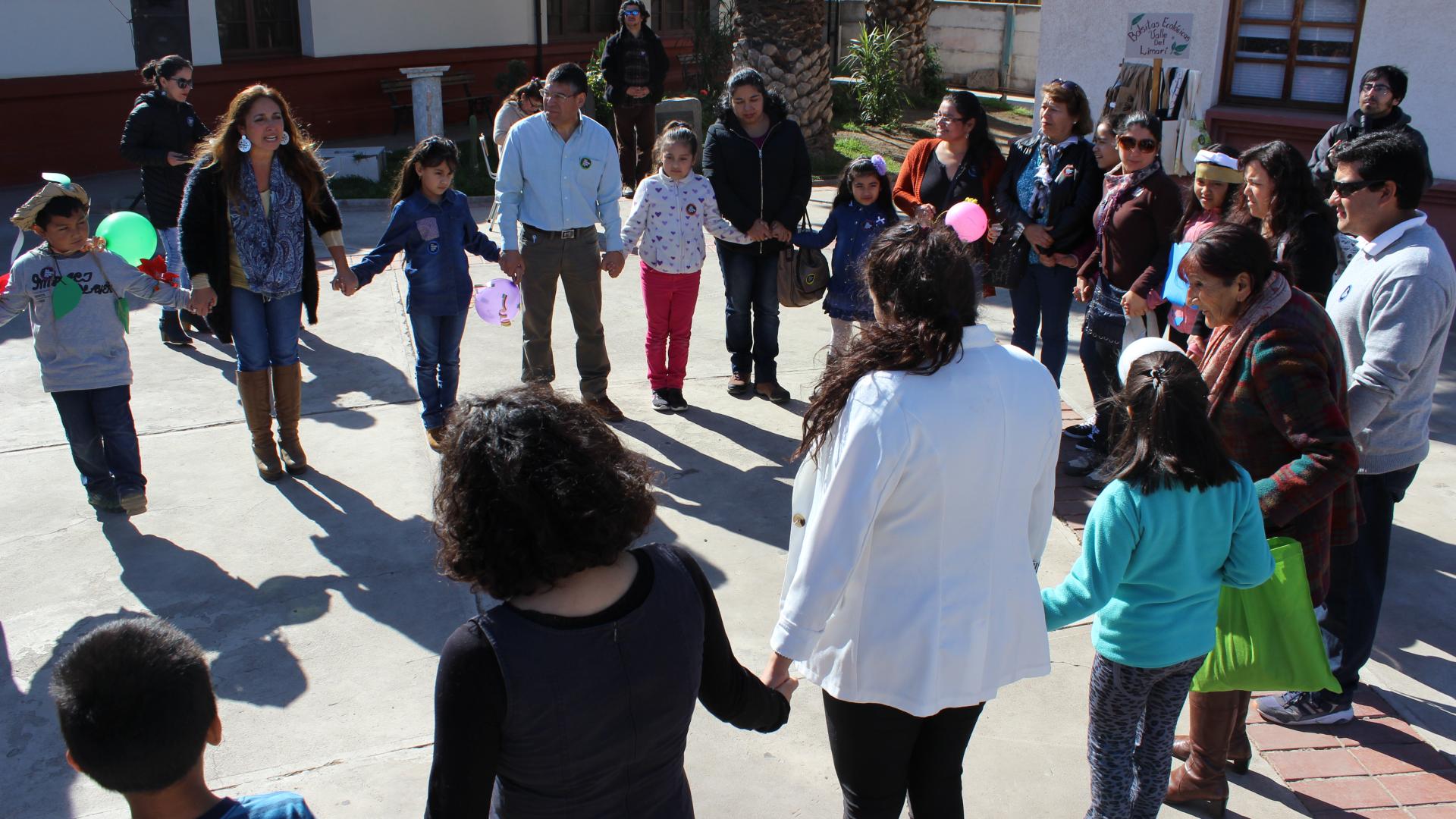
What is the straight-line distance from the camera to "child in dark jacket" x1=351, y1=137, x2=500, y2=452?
17.7 ft

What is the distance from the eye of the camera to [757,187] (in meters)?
6.07

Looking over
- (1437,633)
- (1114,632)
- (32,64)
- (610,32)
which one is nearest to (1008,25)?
(610,32)

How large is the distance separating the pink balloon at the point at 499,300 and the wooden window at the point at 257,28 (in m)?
9.22

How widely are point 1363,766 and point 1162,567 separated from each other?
1.38 meters

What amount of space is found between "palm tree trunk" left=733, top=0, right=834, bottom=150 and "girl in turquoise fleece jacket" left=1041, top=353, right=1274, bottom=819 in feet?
34.3

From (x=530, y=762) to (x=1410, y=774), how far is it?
293 centimetres

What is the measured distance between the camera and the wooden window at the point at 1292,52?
914cm

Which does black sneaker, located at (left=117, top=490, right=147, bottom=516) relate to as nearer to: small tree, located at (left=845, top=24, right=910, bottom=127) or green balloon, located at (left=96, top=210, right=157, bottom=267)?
green balloon, located at (left=96, top=210, right=157, bottom=267)

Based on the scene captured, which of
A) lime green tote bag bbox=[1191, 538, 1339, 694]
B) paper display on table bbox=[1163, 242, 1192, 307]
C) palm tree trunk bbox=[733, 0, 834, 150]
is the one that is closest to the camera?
lime green tote bag bbox=[1191, 538, 1339, 694]

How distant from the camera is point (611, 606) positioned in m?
1.82

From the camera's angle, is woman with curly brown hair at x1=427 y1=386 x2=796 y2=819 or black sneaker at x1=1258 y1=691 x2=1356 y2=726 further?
black sneaker at x1=1258 y1=691 x2=1356 y2=726

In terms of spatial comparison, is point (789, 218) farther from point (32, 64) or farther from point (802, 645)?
point (32, 64)

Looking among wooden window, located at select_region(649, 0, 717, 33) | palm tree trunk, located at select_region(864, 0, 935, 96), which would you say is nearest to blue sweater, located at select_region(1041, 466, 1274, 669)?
palm tree trunk, located at select_region(864, 0, 935, 96)

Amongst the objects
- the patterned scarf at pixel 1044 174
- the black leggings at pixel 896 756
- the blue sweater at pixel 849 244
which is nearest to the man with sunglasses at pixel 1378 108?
the patterned scarf at pixel 1044 174
